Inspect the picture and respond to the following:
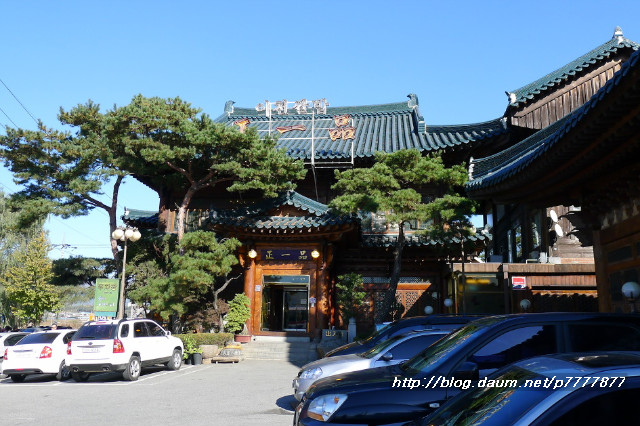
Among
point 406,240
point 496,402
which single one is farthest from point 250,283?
point 496,402

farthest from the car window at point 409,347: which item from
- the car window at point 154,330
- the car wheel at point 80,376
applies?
the car wheel at point 80,376

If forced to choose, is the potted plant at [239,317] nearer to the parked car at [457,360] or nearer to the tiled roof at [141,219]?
the tiled roof at [141,219]

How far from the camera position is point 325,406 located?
4.44 m

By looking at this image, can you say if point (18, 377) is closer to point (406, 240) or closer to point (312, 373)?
point (312, 373)

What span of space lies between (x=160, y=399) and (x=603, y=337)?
771cm

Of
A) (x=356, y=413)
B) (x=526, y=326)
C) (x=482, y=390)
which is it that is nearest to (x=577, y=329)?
(x=526, y=326)

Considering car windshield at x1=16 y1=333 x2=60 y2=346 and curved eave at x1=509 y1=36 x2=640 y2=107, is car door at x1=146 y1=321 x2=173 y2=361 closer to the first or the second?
car windshield at x1=16 y1=333 x2=60 y2=346

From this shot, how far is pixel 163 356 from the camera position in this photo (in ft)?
45.5

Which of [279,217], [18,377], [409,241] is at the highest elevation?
[279,217]

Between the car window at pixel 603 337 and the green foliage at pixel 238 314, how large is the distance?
1424cm

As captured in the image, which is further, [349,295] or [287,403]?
[349,295]

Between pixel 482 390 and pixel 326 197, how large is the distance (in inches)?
701

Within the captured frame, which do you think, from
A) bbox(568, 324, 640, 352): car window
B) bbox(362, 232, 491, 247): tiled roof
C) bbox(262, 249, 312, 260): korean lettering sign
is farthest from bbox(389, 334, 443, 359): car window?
bbox(262, 249, 312, 260): korean lettering sign

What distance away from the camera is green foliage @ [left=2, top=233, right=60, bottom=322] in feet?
76.5
